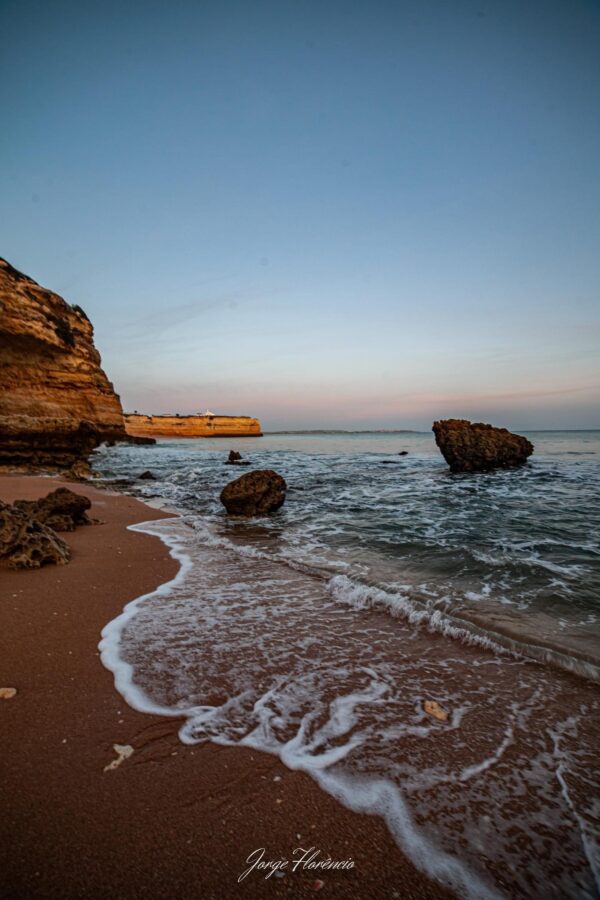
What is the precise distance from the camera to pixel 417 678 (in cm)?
268

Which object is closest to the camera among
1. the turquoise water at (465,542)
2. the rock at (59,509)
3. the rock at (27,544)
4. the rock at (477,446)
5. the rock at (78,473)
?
the turquoise water at (465,542)

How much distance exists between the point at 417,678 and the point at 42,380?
29.2 m

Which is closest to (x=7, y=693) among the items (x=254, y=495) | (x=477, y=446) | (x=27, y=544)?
(x=27, y=544)

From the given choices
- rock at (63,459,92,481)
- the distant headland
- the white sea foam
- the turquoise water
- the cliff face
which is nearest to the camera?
the white sea foam

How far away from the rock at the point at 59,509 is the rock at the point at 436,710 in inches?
251

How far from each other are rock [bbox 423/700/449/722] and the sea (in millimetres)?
29

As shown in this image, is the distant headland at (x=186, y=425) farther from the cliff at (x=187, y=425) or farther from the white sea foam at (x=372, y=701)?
the white sea foam at (x=372, y=701)

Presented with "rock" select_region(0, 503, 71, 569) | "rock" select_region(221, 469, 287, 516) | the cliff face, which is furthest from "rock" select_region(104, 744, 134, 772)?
the cliff face

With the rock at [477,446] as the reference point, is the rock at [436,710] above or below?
below

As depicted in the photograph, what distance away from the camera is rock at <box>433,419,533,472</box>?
17406 mm

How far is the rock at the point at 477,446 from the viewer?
17406 mm

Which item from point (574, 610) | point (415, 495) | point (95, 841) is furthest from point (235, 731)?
Answer: point (415, 495)

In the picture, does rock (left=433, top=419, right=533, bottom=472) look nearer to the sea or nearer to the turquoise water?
the turquoise water
